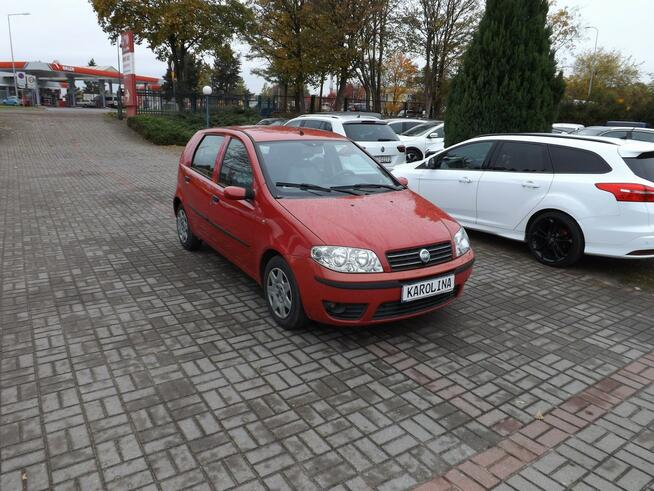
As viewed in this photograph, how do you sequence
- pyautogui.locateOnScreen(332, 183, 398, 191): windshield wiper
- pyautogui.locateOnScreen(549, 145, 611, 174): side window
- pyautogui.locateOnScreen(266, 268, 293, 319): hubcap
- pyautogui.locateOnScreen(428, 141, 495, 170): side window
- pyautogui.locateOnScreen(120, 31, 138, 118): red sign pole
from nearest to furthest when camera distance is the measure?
pyautogui.locateOnScreen(266, 268, 293, 319): hubcap < pyautogui.locateOnScreen(332, 183, 398, 191): windshield wiper < pyautogui.locateOnScreen(549, 145, 611, 174): side window < pyautogui.locateOnScreen(428, 141, 495, 170): side window < pyautogui.locateOnScreen(120, 31, 138, 118): red sign pole

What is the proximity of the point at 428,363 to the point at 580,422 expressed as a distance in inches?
42.7

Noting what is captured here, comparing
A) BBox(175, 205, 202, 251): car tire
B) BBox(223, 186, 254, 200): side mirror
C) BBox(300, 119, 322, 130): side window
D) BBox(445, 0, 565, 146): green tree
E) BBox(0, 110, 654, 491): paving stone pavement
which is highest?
BBox(445, 0, 565, 146): green tree

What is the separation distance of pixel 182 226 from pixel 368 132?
6.18 metres

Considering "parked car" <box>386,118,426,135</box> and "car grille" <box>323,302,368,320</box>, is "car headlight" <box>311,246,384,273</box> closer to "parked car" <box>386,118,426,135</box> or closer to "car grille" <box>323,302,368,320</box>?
"car grille" <box>323,302,368,320</box>

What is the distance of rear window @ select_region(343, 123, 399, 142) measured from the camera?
1146cm

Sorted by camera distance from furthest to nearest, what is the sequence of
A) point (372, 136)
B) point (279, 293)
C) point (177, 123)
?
point (177, 123)
point (372, 136)
point (279, 293)

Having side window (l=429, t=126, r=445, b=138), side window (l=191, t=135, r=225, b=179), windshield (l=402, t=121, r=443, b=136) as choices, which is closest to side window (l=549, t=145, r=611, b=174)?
side window (l=191, t=135, r=225, b=179)

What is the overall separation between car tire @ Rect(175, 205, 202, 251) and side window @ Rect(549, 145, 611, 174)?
4.64 metres

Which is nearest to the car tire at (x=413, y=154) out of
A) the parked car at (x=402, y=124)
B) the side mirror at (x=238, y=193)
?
the parked car at (x=402, y=124)

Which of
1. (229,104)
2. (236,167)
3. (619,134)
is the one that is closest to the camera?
(236,167)

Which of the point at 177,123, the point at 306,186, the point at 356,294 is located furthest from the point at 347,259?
the point at 177,123

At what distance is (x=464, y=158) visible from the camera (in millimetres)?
7414

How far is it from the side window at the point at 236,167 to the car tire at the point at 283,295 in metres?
0.92

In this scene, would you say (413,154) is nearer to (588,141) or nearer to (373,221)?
(588,141)
